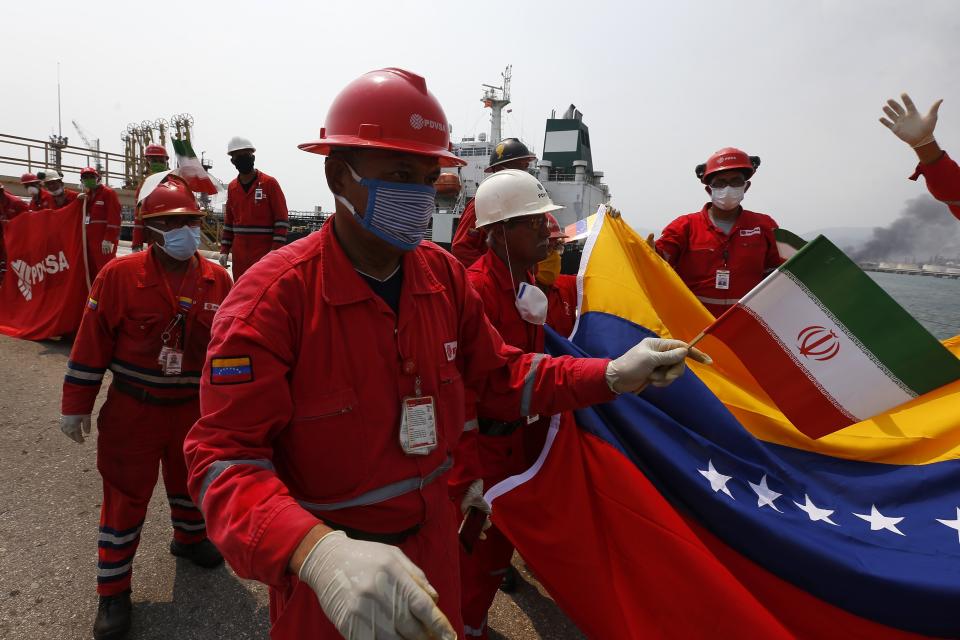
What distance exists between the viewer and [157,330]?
9.78 feet

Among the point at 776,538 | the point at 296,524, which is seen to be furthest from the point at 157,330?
the point at 776,538

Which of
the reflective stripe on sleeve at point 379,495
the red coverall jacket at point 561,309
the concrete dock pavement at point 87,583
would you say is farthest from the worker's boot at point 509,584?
the reflective stripe on sleeve at point 379,495

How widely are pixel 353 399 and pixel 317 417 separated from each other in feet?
0.36

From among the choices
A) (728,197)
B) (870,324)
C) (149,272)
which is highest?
(728,197)

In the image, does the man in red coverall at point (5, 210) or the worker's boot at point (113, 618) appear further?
the man in red coverall at point (5, 210)

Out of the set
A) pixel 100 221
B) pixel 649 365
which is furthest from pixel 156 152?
pixel 649 365

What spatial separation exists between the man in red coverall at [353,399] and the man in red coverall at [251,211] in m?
5.31

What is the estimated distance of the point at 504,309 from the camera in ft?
9.52

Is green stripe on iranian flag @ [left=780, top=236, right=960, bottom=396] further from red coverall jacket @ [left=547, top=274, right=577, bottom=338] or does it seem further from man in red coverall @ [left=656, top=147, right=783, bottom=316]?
man in red coverall @ [left=656, top=147, right=783, bottom=316]

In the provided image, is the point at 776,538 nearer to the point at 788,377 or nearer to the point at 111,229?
the point at 788,377

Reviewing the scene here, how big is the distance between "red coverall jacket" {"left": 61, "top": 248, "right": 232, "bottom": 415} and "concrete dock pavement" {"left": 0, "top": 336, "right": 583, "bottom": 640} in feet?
3.39

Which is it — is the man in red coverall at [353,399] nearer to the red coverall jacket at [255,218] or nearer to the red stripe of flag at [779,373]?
the red stripe of flag at [779,373]

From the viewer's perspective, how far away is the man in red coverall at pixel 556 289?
3469mm

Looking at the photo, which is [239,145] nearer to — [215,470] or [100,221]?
[100,221]
